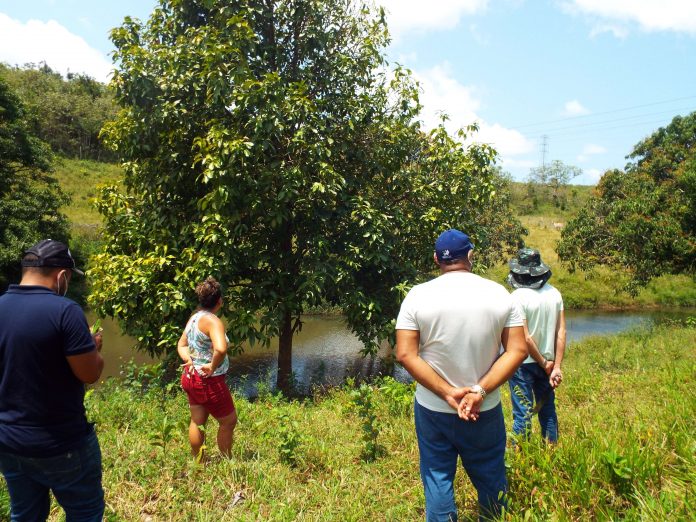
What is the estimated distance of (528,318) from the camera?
3.83 metres

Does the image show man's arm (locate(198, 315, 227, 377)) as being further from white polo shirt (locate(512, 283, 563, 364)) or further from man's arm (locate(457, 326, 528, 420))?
white polo shirt (locate(512, 283, 563, 364))

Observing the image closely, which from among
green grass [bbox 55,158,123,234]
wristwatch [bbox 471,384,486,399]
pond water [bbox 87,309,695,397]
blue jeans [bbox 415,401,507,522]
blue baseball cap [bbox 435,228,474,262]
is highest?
green grass [bbox 55,158,123,234]

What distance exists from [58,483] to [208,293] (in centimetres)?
169

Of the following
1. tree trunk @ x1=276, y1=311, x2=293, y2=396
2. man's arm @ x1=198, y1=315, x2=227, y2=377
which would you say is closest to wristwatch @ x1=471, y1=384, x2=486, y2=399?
man's arm @ x1=198, y1=315, x2=227, y2=377

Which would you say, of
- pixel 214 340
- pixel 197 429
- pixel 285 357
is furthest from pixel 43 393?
pixel 285 357

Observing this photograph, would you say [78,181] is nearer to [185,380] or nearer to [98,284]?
[98,284]

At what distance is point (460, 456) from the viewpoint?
251 centimetres

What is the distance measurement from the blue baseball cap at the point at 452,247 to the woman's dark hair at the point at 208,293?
1951mm

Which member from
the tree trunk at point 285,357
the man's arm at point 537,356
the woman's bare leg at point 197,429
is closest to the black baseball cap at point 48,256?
the woman's bare leg at point 197,429

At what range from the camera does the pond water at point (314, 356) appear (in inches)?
451

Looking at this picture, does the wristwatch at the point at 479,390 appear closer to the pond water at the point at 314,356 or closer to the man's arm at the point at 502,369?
the man's arm at the point at 502,369

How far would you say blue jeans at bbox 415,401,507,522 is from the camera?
249 cm

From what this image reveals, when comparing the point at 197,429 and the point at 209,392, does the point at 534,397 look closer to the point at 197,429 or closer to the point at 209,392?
the point at 209,392

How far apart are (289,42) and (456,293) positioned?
7.20 m
